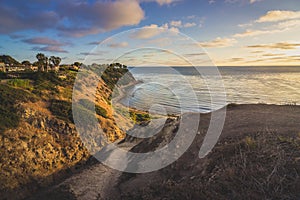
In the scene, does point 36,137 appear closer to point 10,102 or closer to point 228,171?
point 10,102

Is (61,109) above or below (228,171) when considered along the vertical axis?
below

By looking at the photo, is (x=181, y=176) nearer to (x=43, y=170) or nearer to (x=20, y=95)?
(x=43, y=170)

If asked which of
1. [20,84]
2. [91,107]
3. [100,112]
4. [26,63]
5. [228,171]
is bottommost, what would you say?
[100,112]

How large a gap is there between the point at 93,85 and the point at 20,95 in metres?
17.4

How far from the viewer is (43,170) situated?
18.5 metres

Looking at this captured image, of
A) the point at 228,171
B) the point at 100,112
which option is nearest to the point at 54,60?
the point at 100,112

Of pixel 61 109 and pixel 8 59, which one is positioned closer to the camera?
pixel 61 109

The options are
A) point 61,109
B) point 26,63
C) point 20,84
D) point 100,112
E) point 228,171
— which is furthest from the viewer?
point 26,63

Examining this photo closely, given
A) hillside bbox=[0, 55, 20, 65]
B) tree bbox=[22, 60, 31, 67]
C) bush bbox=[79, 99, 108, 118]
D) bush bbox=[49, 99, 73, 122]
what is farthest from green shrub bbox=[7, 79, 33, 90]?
hillside bbox=[0, 55, 20, 65]

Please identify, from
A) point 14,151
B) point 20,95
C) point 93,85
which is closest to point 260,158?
point 14,151

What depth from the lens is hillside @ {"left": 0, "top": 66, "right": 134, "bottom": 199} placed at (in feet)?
56.1

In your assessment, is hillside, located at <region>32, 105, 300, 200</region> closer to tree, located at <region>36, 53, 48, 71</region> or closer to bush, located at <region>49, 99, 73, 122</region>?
Result: bush, located at <region>49, 99, 73, 122</region>

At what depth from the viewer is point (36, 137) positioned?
2034 centimetres

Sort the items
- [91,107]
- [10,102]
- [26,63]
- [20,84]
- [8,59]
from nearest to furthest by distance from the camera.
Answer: [10,102] < [20,84] < [91,107] < [26,63] < [8,59]
